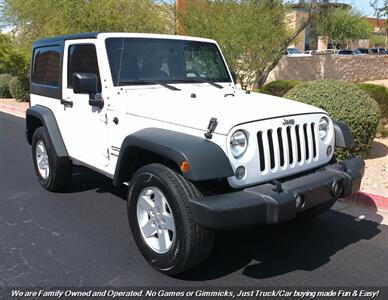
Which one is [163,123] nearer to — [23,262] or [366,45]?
[23,262]

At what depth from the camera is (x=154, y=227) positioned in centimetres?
379

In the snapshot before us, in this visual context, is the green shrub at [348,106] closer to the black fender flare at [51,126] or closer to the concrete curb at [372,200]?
A: the concrete curb at [372,200]

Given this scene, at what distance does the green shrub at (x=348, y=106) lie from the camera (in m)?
6.54

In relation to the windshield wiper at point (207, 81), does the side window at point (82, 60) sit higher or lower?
higher

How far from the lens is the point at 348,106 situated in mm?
6539

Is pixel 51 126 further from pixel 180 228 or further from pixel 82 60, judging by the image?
pixel 180 228

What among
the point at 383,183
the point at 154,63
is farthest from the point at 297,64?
the point at 154,63

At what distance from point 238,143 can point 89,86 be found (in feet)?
5.37

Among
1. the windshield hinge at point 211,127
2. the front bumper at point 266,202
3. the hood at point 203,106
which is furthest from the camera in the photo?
the hood at point 203,106

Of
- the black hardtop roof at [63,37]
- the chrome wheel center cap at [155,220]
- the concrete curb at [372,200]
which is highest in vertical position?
the black hardtop roof at [63,37]

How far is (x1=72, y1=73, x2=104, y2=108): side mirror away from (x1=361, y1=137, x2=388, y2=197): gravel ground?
3.31 meters

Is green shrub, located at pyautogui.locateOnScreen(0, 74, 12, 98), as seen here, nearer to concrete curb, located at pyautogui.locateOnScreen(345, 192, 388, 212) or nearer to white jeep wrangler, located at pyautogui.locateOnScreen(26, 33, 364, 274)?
white jeep wrangler, located at pyautogui.locateOnScreen(26, 33, 364, 274)

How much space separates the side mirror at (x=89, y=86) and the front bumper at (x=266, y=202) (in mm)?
1702

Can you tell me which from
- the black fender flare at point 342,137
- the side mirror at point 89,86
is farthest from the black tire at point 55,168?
the black fender flare at point 342,137
